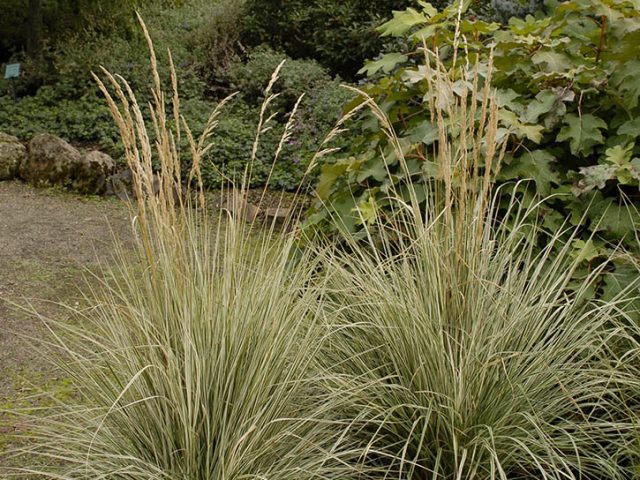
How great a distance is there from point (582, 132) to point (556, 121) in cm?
11

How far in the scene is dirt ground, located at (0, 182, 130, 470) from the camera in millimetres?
3732

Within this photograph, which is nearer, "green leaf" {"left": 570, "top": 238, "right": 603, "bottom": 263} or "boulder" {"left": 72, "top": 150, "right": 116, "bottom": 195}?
"green leaf" {"left": 570, "top": 238, "right": 603, "bottom": 263}

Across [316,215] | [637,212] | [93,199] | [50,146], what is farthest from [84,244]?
[637,212]

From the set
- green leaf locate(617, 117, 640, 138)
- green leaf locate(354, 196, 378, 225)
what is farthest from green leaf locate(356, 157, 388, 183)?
green leaf locate(617, 117, 640, 138)

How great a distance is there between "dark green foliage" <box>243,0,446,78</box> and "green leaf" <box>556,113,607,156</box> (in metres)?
5.99

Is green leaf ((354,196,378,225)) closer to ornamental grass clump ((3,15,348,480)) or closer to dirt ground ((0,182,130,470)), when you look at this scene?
ornamental grass clump ((3,15,348,480))

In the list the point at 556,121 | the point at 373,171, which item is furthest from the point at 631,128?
the point at 373,171

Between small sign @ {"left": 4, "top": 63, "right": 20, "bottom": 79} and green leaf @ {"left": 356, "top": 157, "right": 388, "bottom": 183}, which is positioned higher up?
Answer: green leaf @ {"left": 356, "top": 157, "right": 388, "bottom": 183}

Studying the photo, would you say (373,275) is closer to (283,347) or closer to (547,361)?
(283,347)

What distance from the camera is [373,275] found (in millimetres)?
2633

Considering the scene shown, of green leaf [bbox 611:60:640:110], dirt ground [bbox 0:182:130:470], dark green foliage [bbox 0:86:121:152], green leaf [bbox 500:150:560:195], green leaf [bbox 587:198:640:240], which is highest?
green leaf [bbox 611:60:640:110]

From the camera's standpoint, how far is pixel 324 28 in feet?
32.3

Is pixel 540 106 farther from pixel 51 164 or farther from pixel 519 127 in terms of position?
pixel 51 164

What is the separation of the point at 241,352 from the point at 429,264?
2.13ft
